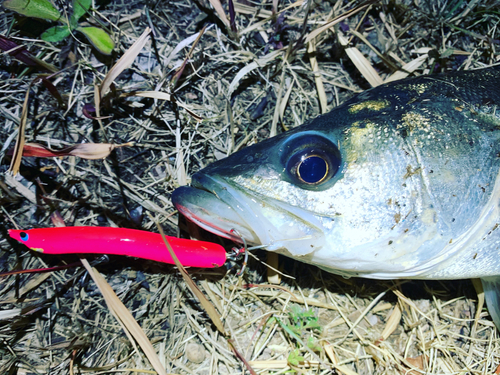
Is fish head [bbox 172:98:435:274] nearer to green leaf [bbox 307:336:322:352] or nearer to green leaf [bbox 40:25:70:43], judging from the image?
green leaf [bbox 307:336:322:352]

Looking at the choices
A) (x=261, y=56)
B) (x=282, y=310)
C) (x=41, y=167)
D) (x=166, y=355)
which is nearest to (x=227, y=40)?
(x=261, y=56)

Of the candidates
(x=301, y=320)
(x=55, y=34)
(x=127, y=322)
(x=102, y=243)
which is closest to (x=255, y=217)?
(x=102, y=243)

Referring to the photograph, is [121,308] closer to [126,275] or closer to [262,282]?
[126,275]

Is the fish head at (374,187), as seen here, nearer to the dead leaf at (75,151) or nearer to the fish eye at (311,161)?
the fish eye at (311,161)

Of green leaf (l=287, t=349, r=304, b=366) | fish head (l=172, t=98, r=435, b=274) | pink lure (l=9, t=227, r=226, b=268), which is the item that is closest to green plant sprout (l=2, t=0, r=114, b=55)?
pink lure (l=9, t=227, r=226, b=268)

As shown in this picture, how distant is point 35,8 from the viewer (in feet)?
6.59

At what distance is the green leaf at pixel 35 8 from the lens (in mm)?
1959

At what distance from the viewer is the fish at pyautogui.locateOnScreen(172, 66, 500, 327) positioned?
1405mm

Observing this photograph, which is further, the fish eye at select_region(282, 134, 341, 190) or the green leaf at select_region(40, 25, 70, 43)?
the green leaf at select_region(40, 25, 70, 43)

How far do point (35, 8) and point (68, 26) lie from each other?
216mm

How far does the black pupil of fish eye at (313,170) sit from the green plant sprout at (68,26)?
1.46 m

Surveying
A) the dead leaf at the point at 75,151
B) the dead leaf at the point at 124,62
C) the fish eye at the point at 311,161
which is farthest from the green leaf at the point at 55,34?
the fish eye at the point at 311,161

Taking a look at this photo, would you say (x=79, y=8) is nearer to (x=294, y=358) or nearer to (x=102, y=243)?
(x=102, y=243)

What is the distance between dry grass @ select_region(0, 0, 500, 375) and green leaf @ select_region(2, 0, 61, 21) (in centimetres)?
11
